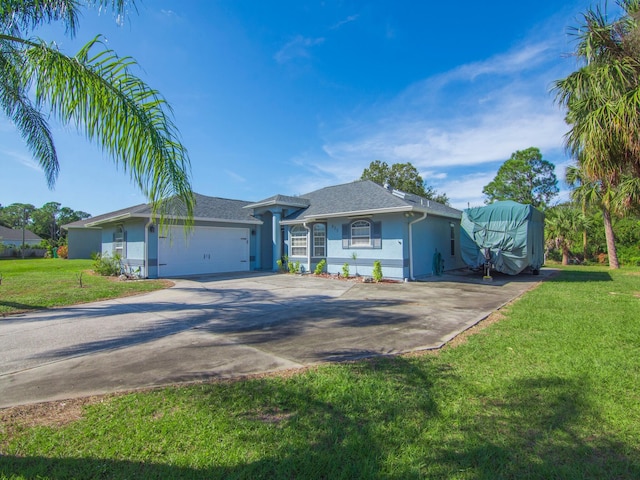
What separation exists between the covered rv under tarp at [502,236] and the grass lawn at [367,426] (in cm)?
971

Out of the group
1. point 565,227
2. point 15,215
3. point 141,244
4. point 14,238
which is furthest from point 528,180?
point 15,215

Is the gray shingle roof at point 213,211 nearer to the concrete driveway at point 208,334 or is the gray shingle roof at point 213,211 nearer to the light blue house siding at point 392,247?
the light blue house siding at point 392,247

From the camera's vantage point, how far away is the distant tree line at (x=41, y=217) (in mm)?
60734

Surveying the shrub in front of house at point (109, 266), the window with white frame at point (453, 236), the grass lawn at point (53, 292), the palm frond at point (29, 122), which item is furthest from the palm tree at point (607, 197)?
the shrub in front of house at point (109, 266)

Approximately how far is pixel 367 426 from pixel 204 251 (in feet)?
49.4

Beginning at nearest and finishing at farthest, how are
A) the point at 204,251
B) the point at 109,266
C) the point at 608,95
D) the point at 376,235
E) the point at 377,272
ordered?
the point at 608,95
the point at 377,272
the point at 376,235
the point at 109,266
the point at 204,251

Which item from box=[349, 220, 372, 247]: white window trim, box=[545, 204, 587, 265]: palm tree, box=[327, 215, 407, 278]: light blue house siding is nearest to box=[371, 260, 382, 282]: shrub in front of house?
box=[327, 215, 407, 278]: light blue house siding

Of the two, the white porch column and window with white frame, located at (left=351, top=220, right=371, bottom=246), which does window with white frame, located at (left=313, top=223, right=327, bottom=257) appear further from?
the white porch column

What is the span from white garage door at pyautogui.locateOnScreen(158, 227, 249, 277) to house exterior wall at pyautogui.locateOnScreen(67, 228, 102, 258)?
750 inches

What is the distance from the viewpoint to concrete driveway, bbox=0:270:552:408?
414 centimetres

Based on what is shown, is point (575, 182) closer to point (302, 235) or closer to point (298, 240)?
point (302, 235)

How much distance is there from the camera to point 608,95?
7.05m

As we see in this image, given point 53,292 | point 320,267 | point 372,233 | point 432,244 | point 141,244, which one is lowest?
point 53,292

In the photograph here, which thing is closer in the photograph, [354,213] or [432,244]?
[354,213]
